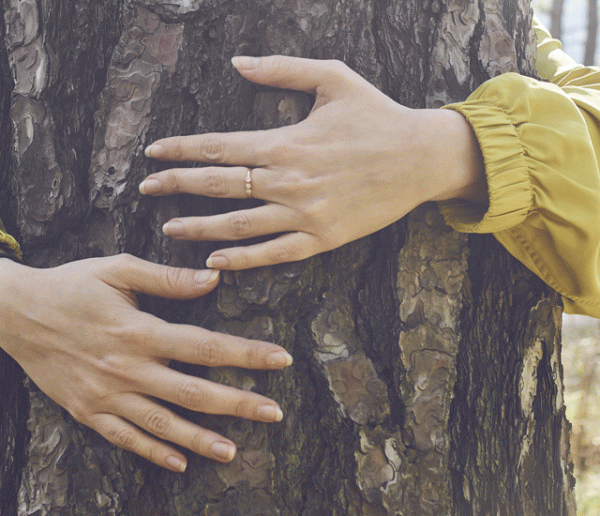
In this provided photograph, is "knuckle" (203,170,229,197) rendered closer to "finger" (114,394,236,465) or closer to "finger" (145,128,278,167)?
"finger" (145,128,278,167)

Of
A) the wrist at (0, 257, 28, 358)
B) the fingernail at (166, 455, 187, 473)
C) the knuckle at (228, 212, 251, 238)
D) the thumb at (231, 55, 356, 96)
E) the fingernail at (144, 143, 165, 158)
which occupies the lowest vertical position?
the fingernail at (166, 455, 187, 473)

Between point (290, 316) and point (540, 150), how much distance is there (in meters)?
0.68

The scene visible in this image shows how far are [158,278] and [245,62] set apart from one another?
54cm

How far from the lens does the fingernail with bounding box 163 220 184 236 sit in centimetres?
104

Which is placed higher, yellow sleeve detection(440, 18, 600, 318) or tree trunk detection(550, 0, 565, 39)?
tree trunk detection(550, 0, 565, 39)

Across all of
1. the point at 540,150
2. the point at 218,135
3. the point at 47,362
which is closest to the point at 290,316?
the point at 218,135

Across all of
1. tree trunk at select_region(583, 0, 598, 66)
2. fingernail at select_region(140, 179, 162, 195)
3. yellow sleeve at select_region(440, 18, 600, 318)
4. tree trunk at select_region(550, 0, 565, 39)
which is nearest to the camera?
yellow sleeve at select_region(440, 18, 600, 318)

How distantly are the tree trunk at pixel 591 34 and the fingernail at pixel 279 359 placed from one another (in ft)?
28.4

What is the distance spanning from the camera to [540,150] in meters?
0.97

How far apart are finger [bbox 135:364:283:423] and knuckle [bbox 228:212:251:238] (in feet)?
1.14

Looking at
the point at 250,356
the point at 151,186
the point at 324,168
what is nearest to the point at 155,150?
the point at 151,186

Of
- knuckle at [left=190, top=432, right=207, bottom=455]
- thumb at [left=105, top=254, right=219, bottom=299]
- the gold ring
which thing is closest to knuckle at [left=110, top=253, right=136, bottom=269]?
thumb at [left=105, top=254, right=219, bottom=299]

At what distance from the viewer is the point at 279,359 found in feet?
3.38

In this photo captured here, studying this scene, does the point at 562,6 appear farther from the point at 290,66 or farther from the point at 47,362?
the point at 47,362
